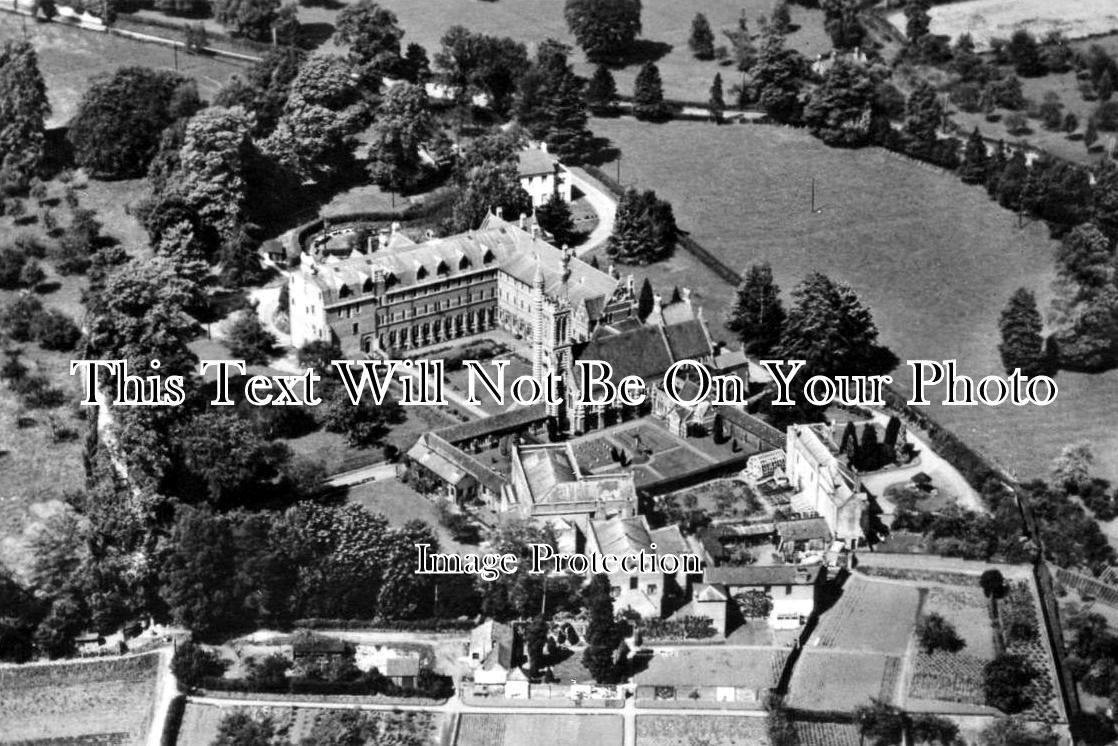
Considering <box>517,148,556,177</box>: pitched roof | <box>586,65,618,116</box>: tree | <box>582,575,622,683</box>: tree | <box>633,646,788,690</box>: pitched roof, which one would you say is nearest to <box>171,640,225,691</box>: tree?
<box>582,575,622,683</box>: tree

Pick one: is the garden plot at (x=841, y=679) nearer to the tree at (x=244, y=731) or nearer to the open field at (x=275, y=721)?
the open field at (x=275, y=721)

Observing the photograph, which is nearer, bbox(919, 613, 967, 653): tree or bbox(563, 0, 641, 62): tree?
bbox(919, 613, 967, 653): tree

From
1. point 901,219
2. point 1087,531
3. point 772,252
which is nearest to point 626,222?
point 772,252

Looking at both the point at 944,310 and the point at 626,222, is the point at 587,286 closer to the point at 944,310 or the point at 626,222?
the point at 626,222

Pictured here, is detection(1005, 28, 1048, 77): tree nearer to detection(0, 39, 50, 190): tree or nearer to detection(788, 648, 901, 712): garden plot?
detection(0, 39, 50, 190): tree

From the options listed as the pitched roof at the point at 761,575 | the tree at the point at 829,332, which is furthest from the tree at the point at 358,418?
the pitched roof at the point at 761,575
